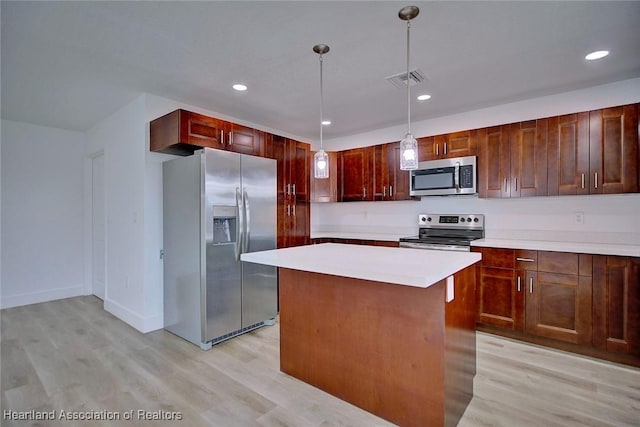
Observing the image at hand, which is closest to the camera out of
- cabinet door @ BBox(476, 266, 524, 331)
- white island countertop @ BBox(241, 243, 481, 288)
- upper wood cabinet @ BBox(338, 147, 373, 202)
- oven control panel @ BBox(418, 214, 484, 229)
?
white island countertop @ BBox(241, 243, 481, 288)

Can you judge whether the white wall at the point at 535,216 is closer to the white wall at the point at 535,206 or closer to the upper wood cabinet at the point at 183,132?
the white wall at the point at 535,206

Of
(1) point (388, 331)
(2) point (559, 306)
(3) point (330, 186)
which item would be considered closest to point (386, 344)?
(1) point (388, 331)

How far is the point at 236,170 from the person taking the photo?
3.17 m

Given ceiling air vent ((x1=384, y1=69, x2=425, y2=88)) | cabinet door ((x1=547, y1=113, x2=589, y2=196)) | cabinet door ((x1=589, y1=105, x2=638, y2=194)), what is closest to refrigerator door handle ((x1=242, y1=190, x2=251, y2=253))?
ceiling air vent ((x1=384, y1=69, x2=425, y2=88))

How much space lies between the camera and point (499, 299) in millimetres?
3129

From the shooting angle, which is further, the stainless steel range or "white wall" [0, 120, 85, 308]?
"white wall" [0, 120, 85, 308]

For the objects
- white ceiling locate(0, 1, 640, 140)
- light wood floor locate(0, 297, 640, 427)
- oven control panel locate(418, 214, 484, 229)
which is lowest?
light wood floor locate(0, 297, 640, 427)

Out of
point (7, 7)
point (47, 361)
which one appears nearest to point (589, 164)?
point (7, 7)

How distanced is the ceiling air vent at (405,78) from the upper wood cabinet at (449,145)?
1.06 meters

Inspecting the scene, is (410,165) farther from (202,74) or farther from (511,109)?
(511,109)

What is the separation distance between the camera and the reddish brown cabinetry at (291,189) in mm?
3865

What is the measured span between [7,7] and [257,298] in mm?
2904

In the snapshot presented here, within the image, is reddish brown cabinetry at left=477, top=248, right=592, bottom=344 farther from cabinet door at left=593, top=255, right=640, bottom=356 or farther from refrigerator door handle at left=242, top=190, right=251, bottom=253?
A: refrigerator door handle at left=242, top=190, right=251, bottom=253

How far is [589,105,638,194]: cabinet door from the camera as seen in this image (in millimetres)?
2707
